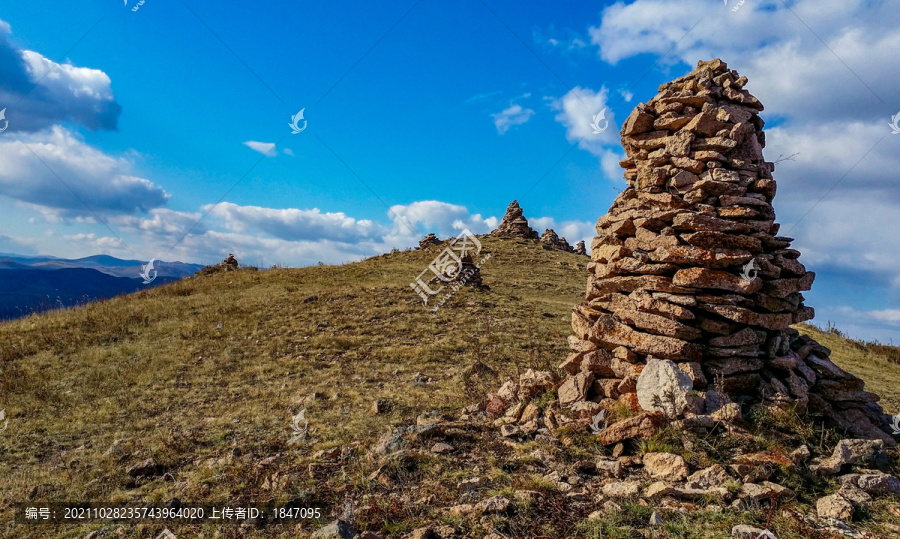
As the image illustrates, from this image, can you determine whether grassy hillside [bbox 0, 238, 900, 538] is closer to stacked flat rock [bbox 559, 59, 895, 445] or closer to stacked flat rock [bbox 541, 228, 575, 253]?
stacked flat rock [bbox 559, 59, 895, 445]

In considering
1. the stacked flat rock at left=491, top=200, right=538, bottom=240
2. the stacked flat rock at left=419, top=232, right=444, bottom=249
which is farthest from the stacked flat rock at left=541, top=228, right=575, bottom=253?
the stacked flat rock at left=419, top=232, right=444, bottom=249

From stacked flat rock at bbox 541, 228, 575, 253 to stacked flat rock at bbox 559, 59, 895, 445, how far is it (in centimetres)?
4069

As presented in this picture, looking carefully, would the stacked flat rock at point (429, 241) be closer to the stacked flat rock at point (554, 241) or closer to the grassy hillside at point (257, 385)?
the stacked flat rock at point (554, 241)

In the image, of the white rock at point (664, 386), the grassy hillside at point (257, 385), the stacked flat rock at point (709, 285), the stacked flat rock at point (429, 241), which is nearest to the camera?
the white rock at point (664, 386)

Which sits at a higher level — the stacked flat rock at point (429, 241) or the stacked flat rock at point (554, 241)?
the stacked flat rock at point (554, 241)

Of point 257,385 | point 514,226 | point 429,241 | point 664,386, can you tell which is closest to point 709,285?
point 664,386

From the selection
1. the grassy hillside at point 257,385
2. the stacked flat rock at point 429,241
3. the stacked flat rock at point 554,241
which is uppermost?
the stacked flat rock at point 554,241

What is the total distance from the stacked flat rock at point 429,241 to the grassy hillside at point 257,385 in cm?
1781

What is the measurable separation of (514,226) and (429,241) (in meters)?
10.7

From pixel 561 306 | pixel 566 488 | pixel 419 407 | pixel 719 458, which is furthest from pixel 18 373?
pixel 561 306

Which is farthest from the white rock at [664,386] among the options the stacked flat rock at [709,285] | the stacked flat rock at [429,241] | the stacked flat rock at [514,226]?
the stacked flat rock at [514,226]

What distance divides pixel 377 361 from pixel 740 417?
1114 centimetres

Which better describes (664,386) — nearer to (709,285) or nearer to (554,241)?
(709,285)

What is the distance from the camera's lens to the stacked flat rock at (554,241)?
50591mm
